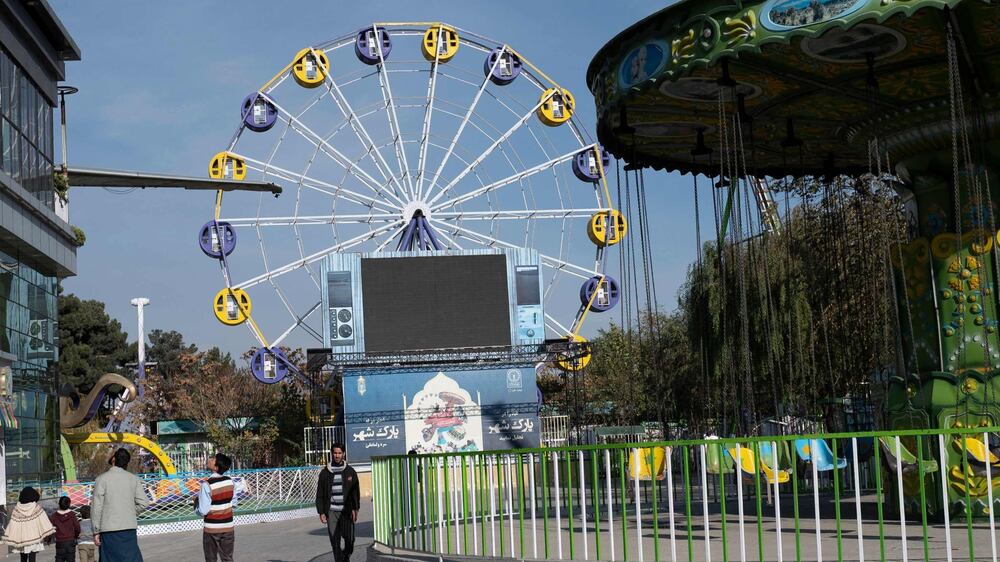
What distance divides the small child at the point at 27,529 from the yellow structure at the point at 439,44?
35.1 metres

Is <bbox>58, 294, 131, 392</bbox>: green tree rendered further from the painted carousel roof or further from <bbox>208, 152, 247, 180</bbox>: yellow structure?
the painted carousel roof

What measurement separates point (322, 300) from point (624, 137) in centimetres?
2991

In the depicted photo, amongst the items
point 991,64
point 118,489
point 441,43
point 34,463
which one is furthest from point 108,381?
point 991,64

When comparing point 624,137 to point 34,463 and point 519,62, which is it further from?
point 519,62

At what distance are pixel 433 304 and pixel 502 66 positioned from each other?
940cm

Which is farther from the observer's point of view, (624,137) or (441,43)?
(441,43)

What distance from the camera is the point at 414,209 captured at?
47844 millimetres

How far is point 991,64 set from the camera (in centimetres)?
1402

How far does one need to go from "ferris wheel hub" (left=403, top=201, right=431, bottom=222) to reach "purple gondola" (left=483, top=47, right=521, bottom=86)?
5401 millimetres

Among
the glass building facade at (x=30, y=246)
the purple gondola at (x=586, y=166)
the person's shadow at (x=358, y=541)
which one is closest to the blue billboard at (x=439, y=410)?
the purple gondola at (x=586, y=166)

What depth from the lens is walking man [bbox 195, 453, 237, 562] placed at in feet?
41.3

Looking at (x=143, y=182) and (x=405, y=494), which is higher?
(x=143, y=182)

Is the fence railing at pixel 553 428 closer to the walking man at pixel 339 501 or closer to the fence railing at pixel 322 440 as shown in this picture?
the fence railing at pixel 322 440

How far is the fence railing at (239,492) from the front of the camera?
26578 millimetres
